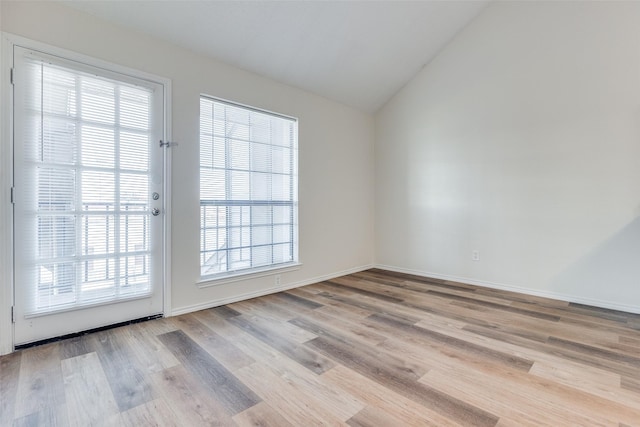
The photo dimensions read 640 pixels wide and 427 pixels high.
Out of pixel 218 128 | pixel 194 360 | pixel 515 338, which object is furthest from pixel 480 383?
pixel 218 128

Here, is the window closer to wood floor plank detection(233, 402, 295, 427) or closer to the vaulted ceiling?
the vaulted ceiling

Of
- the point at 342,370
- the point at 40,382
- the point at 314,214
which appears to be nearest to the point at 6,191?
the point at 40,382

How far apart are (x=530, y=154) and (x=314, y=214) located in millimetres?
2593

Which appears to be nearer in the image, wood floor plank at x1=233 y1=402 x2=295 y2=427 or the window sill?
wood floor plank at x1=233 y1=402 x2=295 y2=427

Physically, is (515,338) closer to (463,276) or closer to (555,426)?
(555,426)

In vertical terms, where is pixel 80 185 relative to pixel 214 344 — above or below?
above

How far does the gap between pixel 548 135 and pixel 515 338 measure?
7.45 ft

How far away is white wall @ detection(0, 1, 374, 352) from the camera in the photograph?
7.30 ft

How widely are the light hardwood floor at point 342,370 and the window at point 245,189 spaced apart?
69 cm

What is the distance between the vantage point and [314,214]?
3848 millimetres

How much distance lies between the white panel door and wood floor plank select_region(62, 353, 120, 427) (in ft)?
1.73

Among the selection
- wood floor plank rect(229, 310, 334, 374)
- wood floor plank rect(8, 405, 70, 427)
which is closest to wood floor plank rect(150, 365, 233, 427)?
wood floor plank rect(8, 405, 70, 427)

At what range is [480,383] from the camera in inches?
63.4

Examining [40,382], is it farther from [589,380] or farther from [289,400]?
[589,380]
